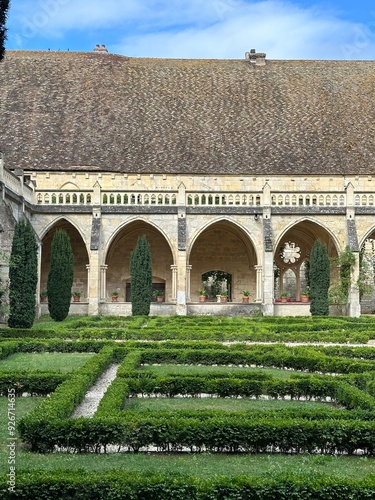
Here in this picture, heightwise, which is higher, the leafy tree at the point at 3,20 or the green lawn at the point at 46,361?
the leafy tree at the point at 3,20

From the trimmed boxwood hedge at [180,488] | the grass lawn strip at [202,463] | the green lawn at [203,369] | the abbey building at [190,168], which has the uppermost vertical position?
the abbey building at [190,168]

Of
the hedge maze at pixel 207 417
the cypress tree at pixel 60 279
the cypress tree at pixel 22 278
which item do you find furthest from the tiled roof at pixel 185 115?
the hedge maze at pixel 207 417

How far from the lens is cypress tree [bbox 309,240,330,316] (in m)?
29.9

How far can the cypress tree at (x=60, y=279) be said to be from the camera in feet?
89.3

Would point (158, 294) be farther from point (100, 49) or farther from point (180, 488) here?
point (180, 488)

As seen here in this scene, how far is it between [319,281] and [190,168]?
8.50m

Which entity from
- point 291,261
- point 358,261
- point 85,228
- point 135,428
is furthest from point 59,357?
point 291,261

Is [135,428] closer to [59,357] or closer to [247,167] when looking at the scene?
[59,357]

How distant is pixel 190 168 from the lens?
33062 millimetres

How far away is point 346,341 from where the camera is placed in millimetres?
19781

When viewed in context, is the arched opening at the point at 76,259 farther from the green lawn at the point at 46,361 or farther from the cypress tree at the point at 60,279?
the green lawn at the point at 46,361

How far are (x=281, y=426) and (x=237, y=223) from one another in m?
23.2

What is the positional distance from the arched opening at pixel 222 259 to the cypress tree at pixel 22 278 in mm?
13528

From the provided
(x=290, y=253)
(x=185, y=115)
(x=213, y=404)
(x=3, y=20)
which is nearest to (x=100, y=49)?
(x=185, y=115)
